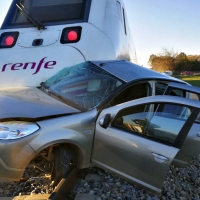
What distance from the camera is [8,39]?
547 cm

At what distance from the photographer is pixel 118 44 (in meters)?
5.84

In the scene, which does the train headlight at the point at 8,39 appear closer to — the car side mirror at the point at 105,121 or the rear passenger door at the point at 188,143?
the car side mirror at the point at 105,121

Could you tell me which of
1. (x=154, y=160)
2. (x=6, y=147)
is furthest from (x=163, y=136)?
(x=6, y=147)

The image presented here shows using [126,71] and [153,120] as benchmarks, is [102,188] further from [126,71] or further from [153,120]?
[126,71]

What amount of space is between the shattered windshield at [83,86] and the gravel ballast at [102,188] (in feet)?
3.52

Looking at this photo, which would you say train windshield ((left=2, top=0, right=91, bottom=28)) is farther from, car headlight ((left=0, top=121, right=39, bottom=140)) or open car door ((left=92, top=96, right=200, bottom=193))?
car headlight ((left=0, top=121, right=39, bottom=140))

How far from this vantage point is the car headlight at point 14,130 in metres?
2.95

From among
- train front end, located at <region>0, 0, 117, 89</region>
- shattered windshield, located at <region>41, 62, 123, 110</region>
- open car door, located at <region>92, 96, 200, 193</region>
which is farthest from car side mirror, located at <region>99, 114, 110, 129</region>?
train front end, located at <region>0, 0, 117, 89</region>

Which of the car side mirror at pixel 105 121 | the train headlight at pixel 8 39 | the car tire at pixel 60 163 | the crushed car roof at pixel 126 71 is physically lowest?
the car tire at pixel 60 163

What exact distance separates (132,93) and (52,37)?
233 centimetres

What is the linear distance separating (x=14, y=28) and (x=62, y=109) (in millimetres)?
3107

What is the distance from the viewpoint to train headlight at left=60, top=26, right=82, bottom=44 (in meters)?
5.32

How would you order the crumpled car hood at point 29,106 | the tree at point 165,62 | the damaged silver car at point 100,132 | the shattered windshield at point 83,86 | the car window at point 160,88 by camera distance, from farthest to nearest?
the tree at point 165,62
the car window at point 160,88
the shattered windshield at point 83,86
the crumpled car hood at point 29,106
the damaged silver car at point 100,132

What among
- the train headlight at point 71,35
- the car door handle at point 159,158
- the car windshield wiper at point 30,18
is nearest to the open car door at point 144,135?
the car door handle at point 159,158
